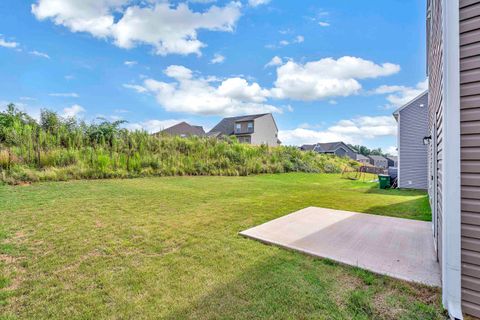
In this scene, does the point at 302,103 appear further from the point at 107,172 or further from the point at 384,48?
the point at 107,172

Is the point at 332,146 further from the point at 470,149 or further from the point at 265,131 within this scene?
the point at 470,149

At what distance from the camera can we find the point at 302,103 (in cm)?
2006

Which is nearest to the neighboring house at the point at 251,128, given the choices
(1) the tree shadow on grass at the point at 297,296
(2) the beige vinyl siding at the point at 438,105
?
(2) the beige vinyl siding at the point at 438,105

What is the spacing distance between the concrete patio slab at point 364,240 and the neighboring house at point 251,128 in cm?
2507

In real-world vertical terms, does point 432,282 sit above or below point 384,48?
below

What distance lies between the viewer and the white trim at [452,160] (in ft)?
5.79

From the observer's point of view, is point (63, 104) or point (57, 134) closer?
point (57, 134)

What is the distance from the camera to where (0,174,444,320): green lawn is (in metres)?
1.87

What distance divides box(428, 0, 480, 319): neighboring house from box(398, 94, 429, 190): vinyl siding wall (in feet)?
32.4

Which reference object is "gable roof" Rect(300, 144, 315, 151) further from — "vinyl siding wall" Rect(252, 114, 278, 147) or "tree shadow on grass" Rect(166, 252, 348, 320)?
"tree shadow on grass" Rect(166, 252, 348, 320)

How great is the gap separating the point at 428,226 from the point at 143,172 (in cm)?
1003

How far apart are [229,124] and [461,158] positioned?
3314 cm

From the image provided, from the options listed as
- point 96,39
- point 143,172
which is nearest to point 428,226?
point 143,172

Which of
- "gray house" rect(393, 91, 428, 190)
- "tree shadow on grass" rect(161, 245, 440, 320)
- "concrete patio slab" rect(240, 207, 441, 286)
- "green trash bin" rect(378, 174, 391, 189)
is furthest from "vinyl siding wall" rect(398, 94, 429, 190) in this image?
"tree shadow on grass" rect(161, 245, 440, 320)
